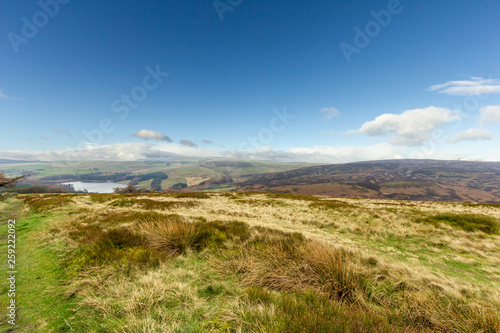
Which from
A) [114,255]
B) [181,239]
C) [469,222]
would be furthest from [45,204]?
[469,222]

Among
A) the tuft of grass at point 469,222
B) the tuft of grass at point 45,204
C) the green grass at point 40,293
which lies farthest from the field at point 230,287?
the tuft of grass at point 45,204

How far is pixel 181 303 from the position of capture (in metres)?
3.15

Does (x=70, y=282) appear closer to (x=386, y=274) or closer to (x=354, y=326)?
(x=354, y=326)

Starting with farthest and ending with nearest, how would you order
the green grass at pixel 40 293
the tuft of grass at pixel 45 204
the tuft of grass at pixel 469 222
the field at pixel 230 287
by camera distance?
the tuft of grass at pixel 45 204 → the tuft of grass at pixel 469 222 → the green grass at pixel 40 293 → the field at pixel 230 287

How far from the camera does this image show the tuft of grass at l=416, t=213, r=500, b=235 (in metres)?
10.4

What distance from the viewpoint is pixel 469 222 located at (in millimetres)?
11398

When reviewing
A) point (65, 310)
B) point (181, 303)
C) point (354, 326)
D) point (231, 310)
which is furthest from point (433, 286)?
point (65, 310)

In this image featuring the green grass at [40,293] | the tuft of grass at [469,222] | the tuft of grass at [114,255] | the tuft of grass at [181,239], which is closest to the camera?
the green grass at [40,293]

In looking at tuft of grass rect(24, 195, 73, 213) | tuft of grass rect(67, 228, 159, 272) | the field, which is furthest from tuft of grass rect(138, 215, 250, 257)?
tuft of grass rect(24, 195, 73, 213)

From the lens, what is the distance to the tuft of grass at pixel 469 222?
10.4 metres

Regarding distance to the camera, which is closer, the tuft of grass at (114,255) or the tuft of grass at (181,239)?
the tuft of grass at (114,255)

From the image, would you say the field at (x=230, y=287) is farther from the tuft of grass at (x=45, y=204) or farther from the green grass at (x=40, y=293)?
the tuft of grass at (x=45, y=204)

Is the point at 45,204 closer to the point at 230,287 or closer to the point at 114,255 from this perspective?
the point at 114,255

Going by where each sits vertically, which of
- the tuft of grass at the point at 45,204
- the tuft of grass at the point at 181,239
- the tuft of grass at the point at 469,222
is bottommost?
the tuft of grass at the point at 45,204
